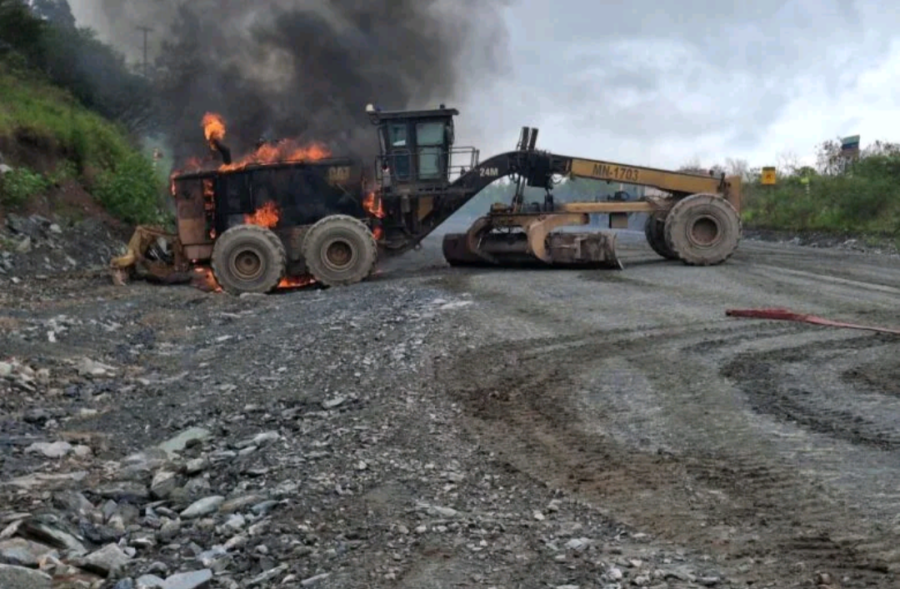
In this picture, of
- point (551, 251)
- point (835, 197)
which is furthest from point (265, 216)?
point (835, 197)

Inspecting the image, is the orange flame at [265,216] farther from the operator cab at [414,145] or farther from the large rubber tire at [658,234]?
the large rubber tire at [658,234]

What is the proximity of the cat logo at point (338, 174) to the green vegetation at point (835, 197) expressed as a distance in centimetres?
1516

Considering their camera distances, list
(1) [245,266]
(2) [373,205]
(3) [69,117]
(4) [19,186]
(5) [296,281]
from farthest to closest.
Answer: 1. (3) [69,117]
2. (4) [19,186]
3. (2) [373,205]
4. (5) [296,281]
5. (1) [245,266]

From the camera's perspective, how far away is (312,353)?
361 inches

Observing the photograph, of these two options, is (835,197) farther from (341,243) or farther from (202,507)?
(202,507)

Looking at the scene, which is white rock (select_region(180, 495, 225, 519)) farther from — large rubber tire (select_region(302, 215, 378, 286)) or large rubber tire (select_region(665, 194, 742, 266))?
large rubber tire (select_region(665, 194, 742, 266))

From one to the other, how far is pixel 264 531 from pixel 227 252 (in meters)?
11.3

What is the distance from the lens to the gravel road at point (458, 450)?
4273 millimetres

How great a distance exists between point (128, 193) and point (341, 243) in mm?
8851

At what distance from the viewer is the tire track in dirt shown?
4.32m

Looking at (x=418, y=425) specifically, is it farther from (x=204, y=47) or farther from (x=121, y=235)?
(x=204, y=47)

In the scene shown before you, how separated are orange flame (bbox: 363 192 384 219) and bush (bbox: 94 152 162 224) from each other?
26.5ft

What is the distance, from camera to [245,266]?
15.6 meters

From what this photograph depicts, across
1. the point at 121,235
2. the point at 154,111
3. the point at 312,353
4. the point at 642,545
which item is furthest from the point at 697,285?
the point at 154,111
